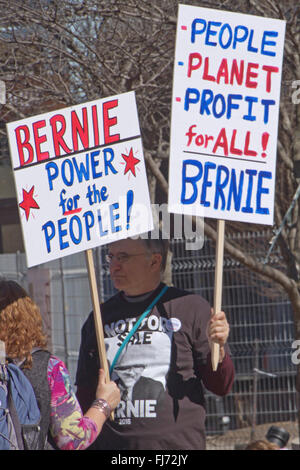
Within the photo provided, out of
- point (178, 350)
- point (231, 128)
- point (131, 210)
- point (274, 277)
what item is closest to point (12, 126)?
point (131, 210)

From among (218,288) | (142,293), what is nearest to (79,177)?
(142,293)

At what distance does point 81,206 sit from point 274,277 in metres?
2.20

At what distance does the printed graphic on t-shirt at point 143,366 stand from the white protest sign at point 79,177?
47 centimetres

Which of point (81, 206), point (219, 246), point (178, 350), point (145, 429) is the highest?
point (81, 206)

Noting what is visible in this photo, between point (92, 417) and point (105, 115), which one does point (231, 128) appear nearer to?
point (105, 115)

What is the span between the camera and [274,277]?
5.85 metres

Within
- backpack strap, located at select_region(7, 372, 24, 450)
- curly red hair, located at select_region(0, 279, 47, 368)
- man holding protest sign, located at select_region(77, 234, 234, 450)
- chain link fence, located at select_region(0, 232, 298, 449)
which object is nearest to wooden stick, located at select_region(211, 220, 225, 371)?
man holding protest sign, located at select_region(77, 234, 234, 450)

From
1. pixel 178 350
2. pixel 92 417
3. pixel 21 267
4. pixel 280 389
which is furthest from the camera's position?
pixel 21 267

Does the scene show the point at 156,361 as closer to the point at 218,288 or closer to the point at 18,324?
the point at 218,288

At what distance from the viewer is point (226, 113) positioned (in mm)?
4008

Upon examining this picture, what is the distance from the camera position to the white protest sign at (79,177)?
4.00m

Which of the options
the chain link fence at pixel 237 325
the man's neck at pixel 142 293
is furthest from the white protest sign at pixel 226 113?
the chain link fence at pixel 237 325

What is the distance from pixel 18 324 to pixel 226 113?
4.73ft

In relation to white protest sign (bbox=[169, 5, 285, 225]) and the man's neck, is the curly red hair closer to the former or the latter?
the man's neck
